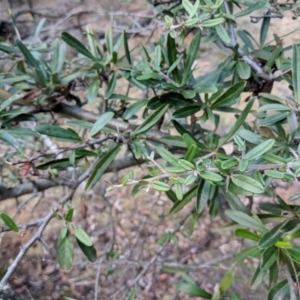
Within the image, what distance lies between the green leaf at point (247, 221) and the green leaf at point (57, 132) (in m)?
0.29

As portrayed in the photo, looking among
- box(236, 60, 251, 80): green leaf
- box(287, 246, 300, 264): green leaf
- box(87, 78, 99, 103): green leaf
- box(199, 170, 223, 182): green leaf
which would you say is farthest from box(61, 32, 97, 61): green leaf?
Result: box(287, 246, 300, 264): green leaf

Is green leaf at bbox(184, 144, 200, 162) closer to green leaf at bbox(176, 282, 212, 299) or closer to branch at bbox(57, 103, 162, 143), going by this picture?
branch at bbox(57, 103, 162, 143)

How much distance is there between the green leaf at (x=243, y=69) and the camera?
613mm

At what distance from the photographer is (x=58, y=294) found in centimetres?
107

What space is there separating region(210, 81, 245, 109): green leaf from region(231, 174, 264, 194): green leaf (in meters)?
0.19

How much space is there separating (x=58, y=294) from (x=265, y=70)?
0.85 m

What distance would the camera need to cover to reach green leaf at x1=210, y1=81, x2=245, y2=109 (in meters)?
0.58

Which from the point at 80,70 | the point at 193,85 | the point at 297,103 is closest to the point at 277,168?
the point at 297,103

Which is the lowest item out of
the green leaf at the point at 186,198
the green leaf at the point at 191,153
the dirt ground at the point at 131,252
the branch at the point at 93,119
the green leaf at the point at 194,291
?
the dirt ground at the point at 131,252

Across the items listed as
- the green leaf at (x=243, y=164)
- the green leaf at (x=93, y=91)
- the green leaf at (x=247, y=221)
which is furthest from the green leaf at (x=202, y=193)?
the green leaf at (x=93, y=91)

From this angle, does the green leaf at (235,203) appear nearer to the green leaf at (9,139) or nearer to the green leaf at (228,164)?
the green leaf at (228,164)

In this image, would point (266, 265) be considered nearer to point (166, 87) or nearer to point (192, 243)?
point (166, 87)

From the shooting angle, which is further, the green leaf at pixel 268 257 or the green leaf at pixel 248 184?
the green leaf at pixel 268 257

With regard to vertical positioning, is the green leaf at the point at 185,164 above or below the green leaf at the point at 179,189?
above
